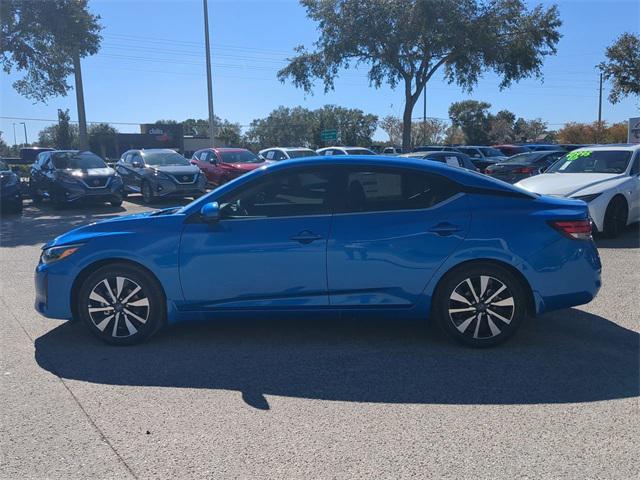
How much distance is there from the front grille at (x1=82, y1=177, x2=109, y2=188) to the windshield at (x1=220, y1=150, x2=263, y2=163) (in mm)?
4998

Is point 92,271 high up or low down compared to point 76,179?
down

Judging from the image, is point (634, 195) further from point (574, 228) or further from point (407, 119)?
point (407, 119)

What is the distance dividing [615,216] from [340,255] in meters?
7.09

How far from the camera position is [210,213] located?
4.71 metres

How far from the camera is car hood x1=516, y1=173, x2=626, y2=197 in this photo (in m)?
9.48

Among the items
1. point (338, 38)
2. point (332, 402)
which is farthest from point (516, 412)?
point (338, 38)

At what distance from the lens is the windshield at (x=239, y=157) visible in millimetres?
20516

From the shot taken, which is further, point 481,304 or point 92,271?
point 92,271

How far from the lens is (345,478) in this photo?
301 cm

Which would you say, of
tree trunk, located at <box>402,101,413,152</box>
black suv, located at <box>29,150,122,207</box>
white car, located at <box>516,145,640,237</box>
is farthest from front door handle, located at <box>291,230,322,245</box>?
tree trunk, located at <box>402,101,413,152</box>

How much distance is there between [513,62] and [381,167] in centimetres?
2590

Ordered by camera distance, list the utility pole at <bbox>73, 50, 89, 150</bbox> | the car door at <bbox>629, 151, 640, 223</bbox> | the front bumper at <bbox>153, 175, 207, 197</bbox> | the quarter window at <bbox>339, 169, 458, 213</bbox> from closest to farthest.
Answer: the quarter window at <bbox>339, 169, 458, 213</bbox>, the car door at <bbox>629, 151, 640, 223</bbox>, the front bumper at <bbox>153, 175, 207, 197</bbox>, the utility pole at <bbox>73, 50, 89, 150</bbox>

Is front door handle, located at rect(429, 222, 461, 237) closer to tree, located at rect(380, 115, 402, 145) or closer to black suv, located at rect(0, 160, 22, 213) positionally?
black suv, located at rect(0, 160, 22, 213)

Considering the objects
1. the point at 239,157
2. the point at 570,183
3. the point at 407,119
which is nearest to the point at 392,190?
the point at 570,183
